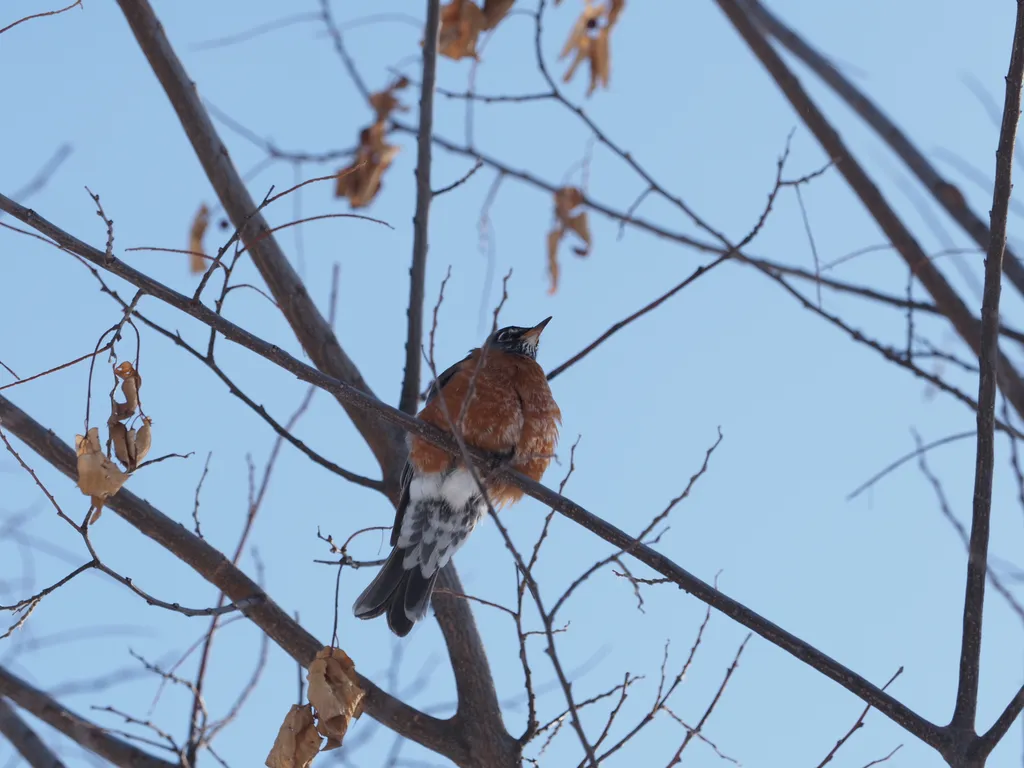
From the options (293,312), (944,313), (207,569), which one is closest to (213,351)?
(207,569)

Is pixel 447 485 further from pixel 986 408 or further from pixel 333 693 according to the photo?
pixel 986 408

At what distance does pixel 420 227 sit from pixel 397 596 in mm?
1627

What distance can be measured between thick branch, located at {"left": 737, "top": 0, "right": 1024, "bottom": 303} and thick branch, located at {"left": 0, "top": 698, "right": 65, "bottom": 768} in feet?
12.8

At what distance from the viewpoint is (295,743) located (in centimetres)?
294

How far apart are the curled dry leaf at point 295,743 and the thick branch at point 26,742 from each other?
1174mm

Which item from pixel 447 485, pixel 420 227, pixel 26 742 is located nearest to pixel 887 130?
pixel 420 227

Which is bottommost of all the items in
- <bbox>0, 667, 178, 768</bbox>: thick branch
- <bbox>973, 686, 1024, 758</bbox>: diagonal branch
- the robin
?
<bbox>973, 686, 1024, 758</bbox>: diagonal branch

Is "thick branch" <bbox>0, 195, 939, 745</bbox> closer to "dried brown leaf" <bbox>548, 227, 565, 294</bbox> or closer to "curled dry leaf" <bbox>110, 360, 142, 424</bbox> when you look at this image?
"curled dry leaf" <bbox>110, 360, 142, 424</bbox>

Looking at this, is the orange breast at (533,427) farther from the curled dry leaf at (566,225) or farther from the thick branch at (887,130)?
the thick branch at (887,130)

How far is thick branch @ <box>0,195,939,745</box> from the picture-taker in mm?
2709

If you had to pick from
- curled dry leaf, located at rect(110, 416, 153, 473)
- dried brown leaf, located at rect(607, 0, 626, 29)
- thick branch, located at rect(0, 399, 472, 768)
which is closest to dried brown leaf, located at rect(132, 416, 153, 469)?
curled dry leaf, located at rect(110, 416, 153, 473)

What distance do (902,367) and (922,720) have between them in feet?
4.97

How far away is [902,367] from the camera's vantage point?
3941mm

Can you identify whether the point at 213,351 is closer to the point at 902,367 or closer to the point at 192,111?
the point at 192,111
